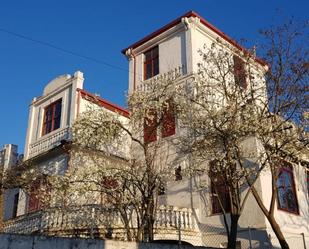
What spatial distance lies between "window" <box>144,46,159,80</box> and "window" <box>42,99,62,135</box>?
541cm

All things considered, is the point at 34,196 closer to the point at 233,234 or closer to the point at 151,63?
the point at 151,63

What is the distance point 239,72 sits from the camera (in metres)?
16.2

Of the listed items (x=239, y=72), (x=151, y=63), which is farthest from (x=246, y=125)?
(x=151, y=63)

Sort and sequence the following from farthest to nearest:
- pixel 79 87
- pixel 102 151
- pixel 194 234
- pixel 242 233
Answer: pixel 79 87, pixel 102 151, pixel 194 234, pixel 242 233

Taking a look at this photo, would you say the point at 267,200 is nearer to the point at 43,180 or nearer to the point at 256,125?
the point at 256,125

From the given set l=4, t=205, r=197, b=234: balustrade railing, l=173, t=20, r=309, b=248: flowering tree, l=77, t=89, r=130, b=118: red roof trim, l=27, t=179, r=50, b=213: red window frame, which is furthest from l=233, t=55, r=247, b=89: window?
l=27, t=179, r=50, b=213: red window frame

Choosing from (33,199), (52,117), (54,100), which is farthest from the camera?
(54,100)

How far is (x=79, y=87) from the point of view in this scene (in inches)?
932

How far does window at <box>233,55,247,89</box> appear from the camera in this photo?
15992 millimetres

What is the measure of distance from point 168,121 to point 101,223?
19.0 feet

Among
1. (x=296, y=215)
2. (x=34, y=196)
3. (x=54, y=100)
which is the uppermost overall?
(x=54, y=100)

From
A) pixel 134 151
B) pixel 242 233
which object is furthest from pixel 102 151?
pixel 242 233

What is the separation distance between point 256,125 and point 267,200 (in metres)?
3.86

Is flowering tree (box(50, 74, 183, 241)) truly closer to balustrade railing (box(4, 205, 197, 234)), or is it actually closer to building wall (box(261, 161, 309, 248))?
balustrade railing (box(4, 205, 197, 234))
